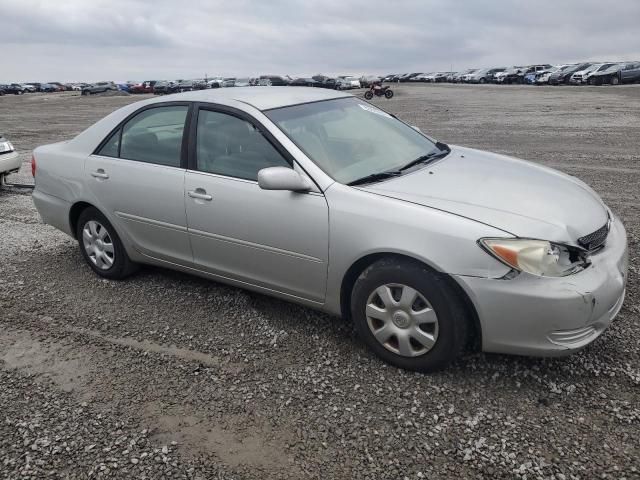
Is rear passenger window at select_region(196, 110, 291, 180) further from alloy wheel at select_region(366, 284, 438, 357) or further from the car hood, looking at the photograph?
alloy wheel at select_region(366, 284, 438, 357)

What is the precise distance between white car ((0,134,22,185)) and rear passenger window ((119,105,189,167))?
A: 194 inches

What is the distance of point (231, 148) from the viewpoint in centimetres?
377

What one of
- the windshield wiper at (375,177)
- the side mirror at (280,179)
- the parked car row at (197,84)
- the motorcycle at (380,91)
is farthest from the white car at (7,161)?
the parked car row at (197,84)

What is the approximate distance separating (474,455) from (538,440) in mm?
331

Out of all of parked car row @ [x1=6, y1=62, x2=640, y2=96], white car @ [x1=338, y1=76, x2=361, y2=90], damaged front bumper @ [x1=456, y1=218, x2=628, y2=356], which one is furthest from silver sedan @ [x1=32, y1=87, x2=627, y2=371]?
white car @ [x1=338, y1=76, x2=361, y2=90]

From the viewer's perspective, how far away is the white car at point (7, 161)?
8227 millimetres

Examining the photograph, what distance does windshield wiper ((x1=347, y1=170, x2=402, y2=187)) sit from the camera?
3341mm

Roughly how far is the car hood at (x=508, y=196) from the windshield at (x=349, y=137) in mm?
247

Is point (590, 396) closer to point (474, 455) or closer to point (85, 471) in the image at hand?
point (474, 455)

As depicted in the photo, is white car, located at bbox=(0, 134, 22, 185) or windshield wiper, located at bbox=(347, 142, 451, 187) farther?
white car, located at bbox=(0, 134, 22, 185)

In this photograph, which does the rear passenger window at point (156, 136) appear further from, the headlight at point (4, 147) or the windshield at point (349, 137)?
the headlight at point (4, 147)

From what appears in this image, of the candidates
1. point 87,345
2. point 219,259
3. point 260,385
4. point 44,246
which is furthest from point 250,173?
point 44,246

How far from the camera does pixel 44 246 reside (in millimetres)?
5688

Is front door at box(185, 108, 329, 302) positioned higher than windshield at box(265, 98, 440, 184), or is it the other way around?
windshield at box(265, 98, 440, 184)
